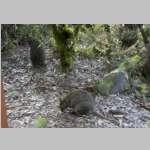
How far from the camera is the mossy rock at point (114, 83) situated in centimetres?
351

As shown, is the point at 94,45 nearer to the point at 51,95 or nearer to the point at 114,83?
the point at 114,83

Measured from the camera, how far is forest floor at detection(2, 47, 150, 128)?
328cm

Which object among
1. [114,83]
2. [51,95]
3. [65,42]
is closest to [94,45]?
[65,42]

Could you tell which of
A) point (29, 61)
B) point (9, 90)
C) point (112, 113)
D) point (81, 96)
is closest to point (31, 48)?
point (29, 61)

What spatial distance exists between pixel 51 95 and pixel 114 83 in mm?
566

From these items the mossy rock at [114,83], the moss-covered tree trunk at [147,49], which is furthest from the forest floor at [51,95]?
the moss-covered tree trunk at [147,49]

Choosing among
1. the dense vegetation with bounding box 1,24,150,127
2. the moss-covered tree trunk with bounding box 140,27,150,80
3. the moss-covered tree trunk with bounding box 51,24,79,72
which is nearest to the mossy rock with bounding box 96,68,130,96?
the dense vegetation with bounding box 1,24,150,127

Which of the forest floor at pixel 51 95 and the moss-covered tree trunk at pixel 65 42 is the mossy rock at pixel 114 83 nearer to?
the forest floor at pixel 51 95

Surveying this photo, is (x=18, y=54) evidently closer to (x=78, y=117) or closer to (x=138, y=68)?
(x=78, y=117)

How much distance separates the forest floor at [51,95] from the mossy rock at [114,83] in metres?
0.05

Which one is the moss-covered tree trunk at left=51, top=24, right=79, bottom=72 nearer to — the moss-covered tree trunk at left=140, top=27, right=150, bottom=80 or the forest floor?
the forest floor

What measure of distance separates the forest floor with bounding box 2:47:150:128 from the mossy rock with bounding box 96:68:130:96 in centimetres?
5

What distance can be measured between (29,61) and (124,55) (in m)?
0.84
